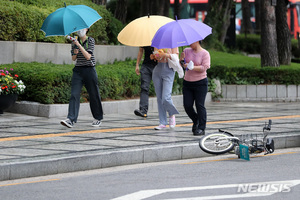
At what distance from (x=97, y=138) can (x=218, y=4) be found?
16736 mm

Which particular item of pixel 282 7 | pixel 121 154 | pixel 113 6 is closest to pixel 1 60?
pixel 121 154

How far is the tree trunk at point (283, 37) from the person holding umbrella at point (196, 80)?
34.6 ft

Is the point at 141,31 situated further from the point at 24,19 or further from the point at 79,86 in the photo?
the point at 24,19

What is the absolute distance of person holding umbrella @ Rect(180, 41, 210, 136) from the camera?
32.0 ft

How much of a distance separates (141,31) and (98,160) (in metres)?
3.52

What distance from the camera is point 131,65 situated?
1581 cm

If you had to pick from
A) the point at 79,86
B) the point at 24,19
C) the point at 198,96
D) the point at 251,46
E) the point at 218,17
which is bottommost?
the point at 198,96

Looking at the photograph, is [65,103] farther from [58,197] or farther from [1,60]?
[58,197]

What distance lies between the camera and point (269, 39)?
18.2 metres

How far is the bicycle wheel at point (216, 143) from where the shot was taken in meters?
8.59

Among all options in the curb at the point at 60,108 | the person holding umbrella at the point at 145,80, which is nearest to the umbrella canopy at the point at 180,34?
the person holding umbrella at the point at 145,80

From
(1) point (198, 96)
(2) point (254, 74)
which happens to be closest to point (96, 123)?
(1) point (198, 96)

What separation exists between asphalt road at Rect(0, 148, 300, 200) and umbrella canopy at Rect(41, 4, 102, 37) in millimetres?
2874

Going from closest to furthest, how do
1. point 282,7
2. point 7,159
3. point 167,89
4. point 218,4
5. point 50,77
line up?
point 7,159, point 167,89, point 50,77, point 282,7, point 218,4
